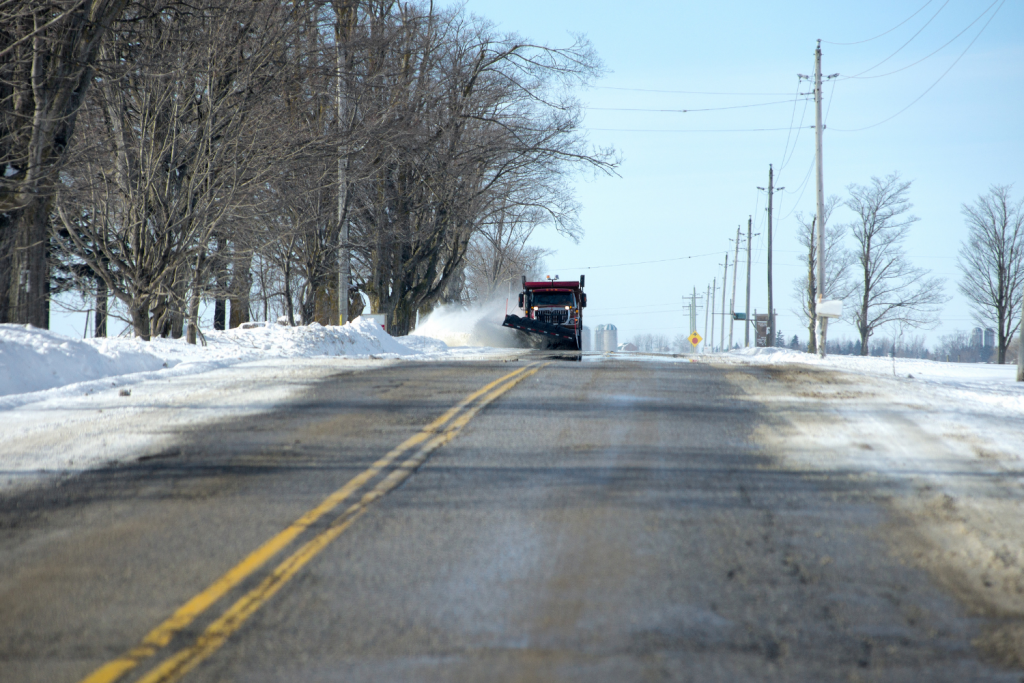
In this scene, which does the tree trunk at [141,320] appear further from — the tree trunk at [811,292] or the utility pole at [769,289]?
the tree trunk at [811,292]

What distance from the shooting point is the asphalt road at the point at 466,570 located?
3932mm

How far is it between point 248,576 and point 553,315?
98.4 ft

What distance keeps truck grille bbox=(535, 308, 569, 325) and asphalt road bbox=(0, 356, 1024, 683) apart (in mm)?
25631

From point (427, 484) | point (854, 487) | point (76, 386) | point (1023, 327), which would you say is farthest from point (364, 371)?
point (1023, 327)

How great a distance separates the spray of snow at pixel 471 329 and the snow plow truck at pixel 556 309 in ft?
5.64

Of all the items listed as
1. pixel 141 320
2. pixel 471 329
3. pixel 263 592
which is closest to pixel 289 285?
pixel 141 320

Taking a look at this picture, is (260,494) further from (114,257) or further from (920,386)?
(114,257)

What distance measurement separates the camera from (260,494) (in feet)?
22.2

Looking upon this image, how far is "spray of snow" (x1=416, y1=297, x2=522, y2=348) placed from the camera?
3978 cm

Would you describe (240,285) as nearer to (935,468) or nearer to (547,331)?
(547,331)

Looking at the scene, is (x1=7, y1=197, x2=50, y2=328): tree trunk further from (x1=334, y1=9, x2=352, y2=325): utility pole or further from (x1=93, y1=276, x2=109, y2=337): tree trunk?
(x1=93, y1=276, x2=109, y2=337): tree trunk

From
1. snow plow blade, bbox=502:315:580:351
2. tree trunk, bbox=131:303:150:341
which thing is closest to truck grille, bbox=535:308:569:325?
snow plow blade, bbox=502:315:580:351

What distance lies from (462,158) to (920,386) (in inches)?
840

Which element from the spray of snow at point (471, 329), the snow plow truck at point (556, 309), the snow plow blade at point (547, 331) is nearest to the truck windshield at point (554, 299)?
the snow plow truck at point (556, 309)
